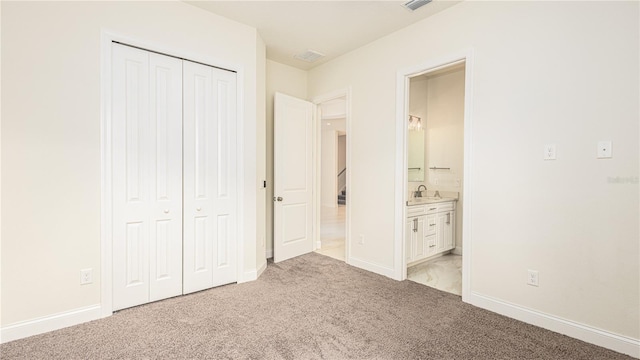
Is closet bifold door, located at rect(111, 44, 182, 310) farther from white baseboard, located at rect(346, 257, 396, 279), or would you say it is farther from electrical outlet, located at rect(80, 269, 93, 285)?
white baseboard, located at rect(346, 257, 396, 279)

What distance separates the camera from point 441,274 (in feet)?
11.5

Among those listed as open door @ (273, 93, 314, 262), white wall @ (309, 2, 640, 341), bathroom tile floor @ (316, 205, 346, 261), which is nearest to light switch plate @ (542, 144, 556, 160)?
white wall @ (309, 2, 640, 341)

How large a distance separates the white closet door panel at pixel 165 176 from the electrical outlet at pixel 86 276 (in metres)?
0.44

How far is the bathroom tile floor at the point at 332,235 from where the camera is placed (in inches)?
173

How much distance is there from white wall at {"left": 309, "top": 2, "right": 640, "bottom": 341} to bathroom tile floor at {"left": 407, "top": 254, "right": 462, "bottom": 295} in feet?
1.66

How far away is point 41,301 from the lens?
2.16 metres

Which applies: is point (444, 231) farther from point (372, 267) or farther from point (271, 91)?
point (271, 91)

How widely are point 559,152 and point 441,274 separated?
1918mm

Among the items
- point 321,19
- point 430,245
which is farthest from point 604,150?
point 321,19

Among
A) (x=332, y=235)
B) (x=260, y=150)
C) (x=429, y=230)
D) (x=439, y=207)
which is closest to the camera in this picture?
(x=260, y=150)

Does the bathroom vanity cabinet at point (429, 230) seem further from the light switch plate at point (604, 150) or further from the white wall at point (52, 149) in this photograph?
the white wall at point (52, 149)

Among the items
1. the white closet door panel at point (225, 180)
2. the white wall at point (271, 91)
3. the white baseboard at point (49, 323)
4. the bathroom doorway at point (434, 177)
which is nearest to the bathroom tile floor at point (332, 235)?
the white wall at point (271, 91)

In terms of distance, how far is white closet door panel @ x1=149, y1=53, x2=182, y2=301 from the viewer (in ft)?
8.64

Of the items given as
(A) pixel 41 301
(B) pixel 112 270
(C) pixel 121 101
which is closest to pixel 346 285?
(B) pixel 112 270
